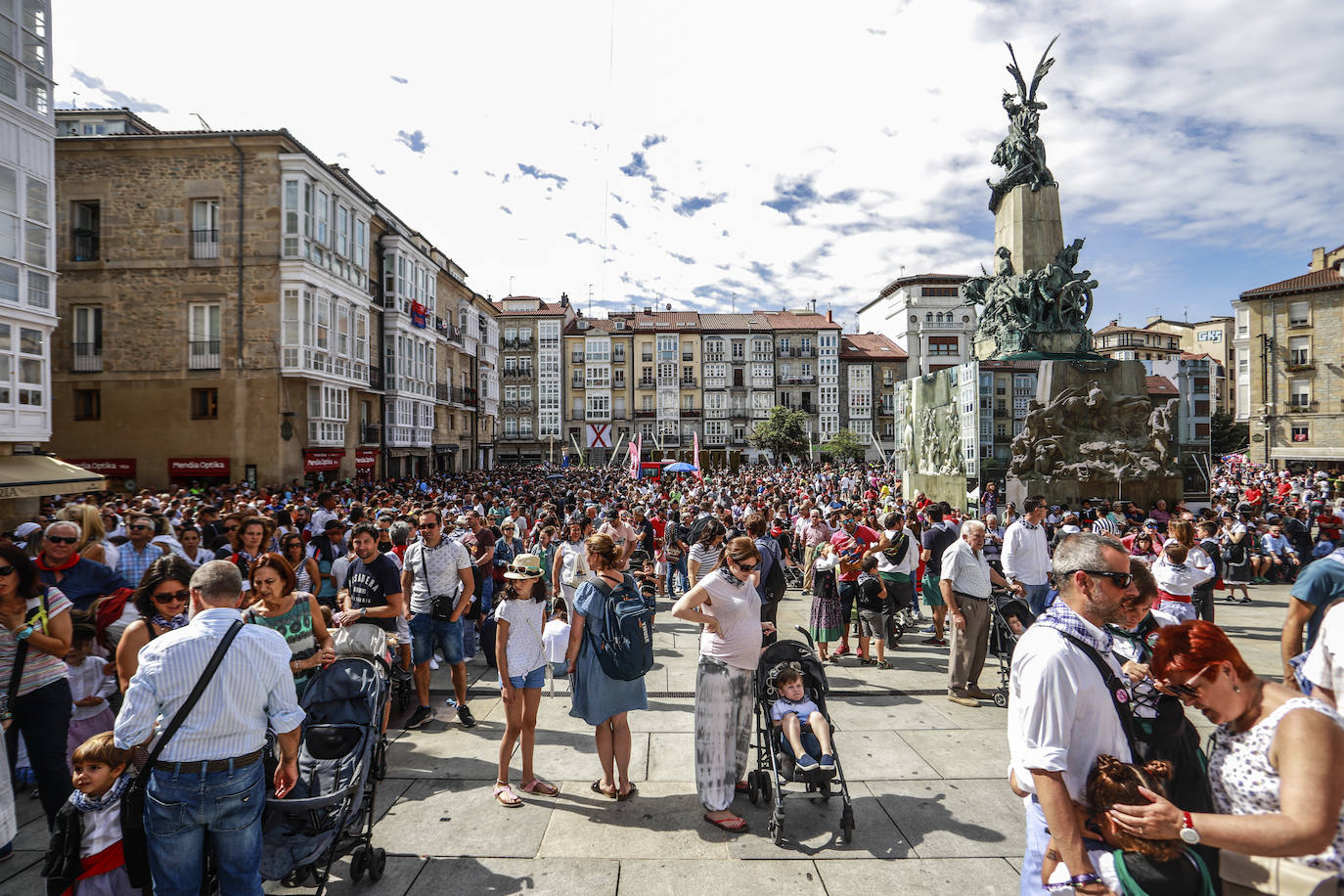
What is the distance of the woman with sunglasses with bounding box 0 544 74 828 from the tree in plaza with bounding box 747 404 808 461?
51.2 meters

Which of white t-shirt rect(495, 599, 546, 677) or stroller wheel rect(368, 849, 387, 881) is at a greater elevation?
white t-shirt rect(495, 599, 546, 677)

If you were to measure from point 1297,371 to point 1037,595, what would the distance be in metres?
51.0

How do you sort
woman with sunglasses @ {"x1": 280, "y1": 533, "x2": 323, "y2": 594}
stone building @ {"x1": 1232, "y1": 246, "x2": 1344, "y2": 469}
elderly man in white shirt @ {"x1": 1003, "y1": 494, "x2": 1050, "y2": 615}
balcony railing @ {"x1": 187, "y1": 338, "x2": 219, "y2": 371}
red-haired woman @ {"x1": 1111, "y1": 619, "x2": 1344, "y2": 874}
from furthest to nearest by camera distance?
stone building @ {"x1": 1232, "y1": 246, "x2": 1344, "y2": 469} < balcony railing @ {"x1": 187, "y1": 338, "x2": 219, "y2": 371} < elderly man in white shirt @ {"x1": 1003, "y1": 494, "x2": 1050, "y2": 615} < woman with sunglasses @ {"x1": 280, "y1": 533, "x2": 323, "y2": 594} < red-haired woman @ {"x1": 1111, "y1": 619, "x2": 1344, "y2": 874}

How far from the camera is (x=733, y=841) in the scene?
12.5 ft

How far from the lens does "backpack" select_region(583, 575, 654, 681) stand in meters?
4.07

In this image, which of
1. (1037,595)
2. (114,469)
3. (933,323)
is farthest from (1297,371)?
(114,469)

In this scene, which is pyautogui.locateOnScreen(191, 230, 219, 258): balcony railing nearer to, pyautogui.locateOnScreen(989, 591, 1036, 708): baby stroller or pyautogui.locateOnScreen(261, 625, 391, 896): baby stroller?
pyautogui.locateOnScreen(261, 625, 391, 896): baby stroller

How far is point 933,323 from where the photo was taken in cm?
6081

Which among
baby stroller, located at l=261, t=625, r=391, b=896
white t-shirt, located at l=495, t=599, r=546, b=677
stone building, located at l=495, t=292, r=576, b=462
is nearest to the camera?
baby stroller, located at l=261, t=625, r=391, b=896

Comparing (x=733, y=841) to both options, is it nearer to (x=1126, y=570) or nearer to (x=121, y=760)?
(x=1126, y=570)

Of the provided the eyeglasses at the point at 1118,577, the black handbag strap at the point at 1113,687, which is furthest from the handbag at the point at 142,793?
the eyeglasses at the point at 1118,577

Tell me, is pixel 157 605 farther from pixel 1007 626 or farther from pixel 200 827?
pixel 1007 626

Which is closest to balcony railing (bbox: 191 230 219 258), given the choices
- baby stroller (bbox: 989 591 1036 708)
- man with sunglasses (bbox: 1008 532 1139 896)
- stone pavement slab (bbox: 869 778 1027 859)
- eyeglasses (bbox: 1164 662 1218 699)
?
baby stroller (bbox: 989 591 1036 708)

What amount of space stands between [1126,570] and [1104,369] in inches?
692
